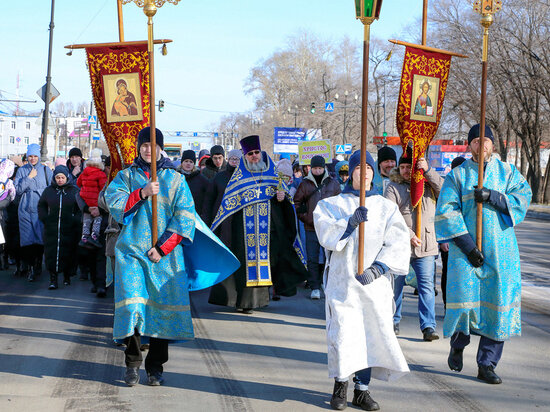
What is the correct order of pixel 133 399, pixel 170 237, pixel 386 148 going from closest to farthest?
1. pixel 133 399
2. pixel 170 237
3. pixel 386 148

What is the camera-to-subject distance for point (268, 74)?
82.6 meters

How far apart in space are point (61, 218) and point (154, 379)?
629 centimetres

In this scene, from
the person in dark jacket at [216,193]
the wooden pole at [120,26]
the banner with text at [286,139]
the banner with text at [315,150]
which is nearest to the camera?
the wooden pole at [120,26]

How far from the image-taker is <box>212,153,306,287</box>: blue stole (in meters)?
9.83

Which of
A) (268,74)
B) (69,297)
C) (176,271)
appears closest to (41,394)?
(176,271)

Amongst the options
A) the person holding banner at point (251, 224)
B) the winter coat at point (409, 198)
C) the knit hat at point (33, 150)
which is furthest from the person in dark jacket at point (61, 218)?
the winter coat at point (409, 198)

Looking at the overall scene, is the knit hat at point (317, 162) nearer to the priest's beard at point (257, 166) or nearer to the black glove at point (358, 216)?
the priest's beard at point (257, 166)

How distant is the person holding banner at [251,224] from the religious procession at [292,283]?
18 millimetres

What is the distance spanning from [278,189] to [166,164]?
3.51 m

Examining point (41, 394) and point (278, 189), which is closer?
point (41, 394)

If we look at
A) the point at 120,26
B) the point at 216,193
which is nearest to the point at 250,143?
the point at 216,193

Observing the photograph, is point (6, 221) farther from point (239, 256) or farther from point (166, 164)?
point (166, 164)

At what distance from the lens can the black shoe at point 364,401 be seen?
5.50 m

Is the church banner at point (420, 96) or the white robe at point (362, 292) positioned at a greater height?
the church banner at point (420, 96)
